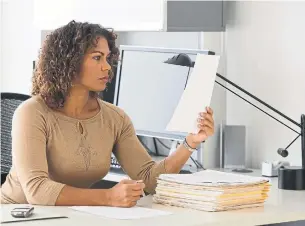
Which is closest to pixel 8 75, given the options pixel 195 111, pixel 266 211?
pixel 195 111

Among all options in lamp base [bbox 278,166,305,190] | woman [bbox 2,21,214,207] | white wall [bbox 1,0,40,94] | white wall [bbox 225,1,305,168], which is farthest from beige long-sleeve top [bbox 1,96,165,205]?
white wall [bbox 1,0,40,94]

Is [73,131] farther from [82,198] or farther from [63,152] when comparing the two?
[82,198]

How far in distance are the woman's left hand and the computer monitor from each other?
23.2 inches

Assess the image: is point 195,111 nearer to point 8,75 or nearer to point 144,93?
point 144,93

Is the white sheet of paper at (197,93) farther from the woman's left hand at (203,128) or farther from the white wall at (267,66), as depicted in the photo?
the white wall at (267,66)

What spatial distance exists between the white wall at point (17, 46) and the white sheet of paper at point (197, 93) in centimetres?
167

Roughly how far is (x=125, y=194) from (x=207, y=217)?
10.7 inches

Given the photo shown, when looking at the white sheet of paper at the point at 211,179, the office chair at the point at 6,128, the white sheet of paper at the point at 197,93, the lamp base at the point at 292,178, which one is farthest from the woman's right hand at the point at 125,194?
the office chair at the point at 6,128

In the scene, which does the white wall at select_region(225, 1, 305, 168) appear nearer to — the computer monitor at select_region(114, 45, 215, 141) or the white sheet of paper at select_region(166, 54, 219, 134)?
the computer monitor at select_region(114, 45, 215, 141)

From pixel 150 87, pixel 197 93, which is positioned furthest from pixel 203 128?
pixel 150 87

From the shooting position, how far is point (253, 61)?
11.2 ft

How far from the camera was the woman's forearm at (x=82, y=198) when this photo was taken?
233cm

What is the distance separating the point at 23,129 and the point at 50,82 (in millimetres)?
246

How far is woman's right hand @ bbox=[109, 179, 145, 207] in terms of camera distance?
2316 mm
